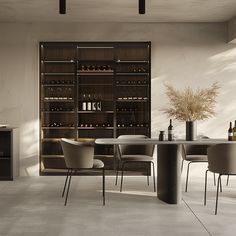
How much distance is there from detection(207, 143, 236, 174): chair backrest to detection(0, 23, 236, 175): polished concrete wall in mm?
3284

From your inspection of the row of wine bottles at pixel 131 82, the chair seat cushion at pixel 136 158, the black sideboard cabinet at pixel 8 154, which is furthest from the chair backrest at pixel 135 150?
the black sideboard cabinet at pixel 8 154

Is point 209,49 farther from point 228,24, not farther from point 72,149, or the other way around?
point 72,149

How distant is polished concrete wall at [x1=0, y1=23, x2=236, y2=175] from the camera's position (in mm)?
8711

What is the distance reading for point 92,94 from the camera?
9.16 meters

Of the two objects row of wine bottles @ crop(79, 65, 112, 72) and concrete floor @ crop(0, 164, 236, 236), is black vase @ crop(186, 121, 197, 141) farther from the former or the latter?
row of wine bottles @ crop(79, 65, 112, 72)

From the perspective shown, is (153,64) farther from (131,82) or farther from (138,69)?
(131,82)

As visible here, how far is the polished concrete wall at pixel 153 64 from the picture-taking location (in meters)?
8.71

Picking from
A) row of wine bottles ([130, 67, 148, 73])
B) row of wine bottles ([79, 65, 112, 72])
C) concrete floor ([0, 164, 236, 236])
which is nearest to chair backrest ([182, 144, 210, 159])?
concrete floor ([0, 164, 236, 236])

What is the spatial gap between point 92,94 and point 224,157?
4.21 metres

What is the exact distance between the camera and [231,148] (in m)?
5.37

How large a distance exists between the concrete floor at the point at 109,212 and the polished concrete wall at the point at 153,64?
150 cm

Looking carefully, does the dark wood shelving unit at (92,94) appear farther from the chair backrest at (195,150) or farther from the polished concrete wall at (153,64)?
the chair backrest at (195,150)

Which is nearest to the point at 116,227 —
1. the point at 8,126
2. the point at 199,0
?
the point at 199,0

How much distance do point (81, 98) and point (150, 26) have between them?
6.14 ft
